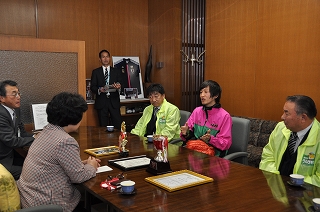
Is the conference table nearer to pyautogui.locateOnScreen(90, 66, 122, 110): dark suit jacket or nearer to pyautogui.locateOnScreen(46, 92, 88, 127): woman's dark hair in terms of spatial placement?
pyautogui.locateOnScreen(46, 92, 88, 127): woman's dark hair

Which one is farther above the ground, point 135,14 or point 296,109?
point 135,14

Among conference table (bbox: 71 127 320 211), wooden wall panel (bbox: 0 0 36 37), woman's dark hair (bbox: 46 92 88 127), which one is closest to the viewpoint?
conference table (bbox: 71 127 320 211)

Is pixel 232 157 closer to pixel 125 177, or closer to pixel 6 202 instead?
pixel 125 177

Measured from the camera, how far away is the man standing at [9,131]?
2803mm

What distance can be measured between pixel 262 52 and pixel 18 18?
3.72 meters

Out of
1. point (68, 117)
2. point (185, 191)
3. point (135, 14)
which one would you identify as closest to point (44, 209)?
point (68, 117)

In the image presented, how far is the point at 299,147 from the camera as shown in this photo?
2186mm

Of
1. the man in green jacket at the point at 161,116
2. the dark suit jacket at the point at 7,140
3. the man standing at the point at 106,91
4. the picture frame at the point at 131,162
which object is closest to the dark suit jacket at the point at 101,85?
the man standing at the point at 106,91

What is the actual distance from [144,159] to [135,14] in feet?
15.0

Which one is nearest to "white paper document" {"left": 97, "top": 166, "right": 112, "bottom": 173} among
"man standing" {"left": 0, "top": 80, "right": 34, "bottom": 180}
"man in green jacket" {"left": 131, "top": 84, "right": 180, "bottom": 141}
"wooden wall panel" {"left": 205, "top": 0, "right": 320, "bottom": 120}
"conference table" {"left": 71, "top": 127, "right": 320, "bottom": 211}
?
"conference table" {"left": 71, "top": 127, "right": 320, "bottom": 211}

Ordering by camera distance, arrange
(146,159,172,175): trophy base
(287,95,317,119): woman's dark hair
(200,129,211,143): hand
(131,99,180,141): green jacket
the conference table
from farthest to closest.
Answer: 1. (131,99,180,141): green jacket
2. (200,129,211,143): hand
3. (287,95,317,119): woman's dark hair
4. (146,159,172,175): trophy base
5. the conference table

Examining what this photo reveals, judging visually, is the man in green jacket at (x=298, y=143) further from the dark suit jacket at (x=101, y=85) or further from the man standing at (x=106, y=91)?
the dark suit jacket at (x=101, y=85)

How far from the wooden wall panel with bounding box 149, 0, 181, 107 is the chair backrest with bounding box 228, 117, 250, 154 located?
265cm

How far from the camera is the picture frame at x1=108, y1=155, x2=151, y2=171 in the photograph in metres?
2.09
